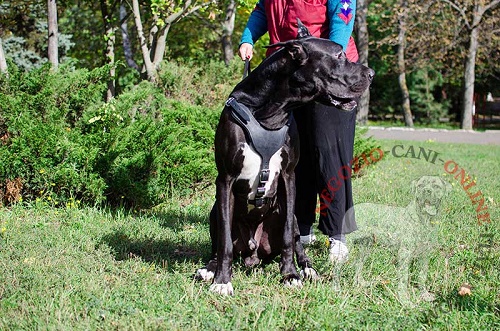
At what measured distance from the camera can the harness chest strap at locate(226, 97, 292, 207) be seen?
3.55 metres

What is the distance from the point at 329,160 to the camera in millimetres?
4324

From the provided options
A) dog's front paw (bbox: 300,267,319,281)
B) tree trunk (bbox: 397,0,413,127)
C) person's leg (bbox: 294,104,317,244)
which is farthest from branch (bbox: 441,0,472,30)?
dog's front paw (bbox: 300,267,319,281)

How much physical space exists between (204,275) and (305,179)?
127 cm

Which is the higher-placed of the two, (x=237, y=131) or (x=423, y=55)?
(x=423, y=55)

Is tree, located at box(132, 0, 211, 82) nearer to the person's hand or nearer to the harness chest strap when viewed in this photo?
the person's hand

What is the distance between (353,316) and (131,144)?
352cm

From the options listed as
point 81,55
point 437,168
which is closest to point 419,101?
point 81,55

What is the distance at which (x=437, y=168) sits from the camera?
9961 mm

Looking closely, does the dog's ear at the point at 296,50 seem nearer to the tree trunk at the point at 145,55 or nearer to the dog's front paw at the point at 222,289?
the dog's front paw at the point at 222,289

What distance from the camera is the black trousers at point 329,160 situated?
4246 mm

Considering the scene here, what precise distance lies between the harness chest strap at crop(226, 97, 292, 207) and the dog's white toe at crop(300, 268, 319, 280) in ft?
2.32

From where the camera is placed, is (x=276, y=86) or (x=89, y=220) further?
(x=89, y=220)

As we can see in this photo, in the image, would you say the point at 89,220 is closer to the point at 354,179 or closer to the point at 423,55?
the point at 354,179

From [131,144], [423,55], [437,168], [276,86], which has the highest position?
[423,55]
